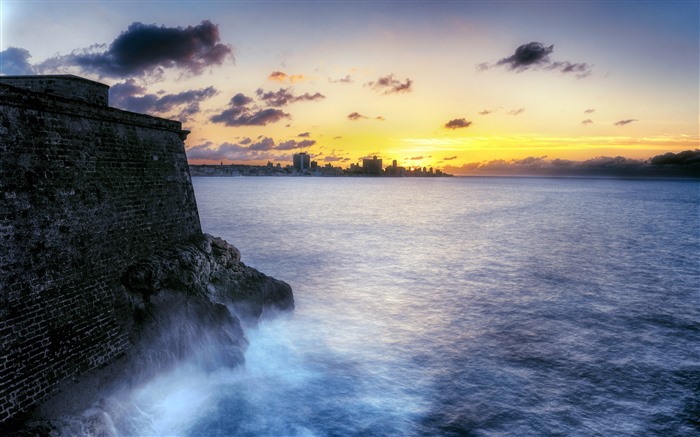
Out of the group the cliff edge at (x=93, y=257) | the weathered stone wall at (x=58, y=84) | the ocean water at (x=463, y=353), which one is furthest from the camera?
the weathered stone wall at (x=58, y=84)

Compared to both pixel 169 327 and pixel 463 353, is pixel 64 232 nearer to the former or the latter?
pixel 169 327

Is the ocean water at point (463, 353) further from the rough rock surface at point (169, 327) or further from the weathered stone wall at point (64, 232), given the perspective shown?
the weathered stone wall at point (64, 232)

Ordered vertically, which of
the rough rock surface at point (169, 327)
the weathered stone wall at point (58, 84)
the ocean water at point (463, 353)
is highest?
the weathered stone wall at point (58, 84)

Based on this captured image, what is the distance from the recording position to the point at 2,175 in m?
8.43

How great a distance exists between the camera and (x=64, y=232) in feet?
31.9

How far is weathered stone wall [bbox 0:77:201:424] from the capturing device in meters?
8.41

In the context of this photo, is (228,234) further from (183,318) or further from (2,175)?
(2,175)

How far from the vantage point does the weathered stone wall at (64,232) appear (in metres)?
8.41

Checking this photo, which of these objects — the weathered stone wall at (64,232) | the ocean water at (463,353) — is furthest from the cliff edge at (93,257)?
the ocean water at (463,353)

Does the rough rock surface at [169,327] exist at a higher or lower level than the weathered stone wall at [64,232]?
lower

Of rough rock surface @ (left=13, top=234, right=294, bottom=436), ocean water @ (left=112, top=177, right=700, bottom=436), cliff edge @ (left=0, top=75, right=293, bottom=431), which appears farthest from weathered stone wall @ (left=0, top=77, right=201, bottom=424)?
ocean water @ (left=112, top=177, right=700, bottom=436)

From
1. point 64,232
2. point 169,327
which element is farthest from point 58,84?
point 169,327

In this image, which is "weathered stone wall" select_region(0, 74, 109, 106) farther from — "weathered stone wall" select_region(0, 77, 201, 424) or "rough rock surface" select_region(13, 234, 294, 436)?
"rough rock surface" select_region(13, 234, 294, 436)

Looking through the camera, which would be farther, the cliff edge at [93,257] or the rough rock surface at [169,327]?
the rough rock surface at [169,327]
